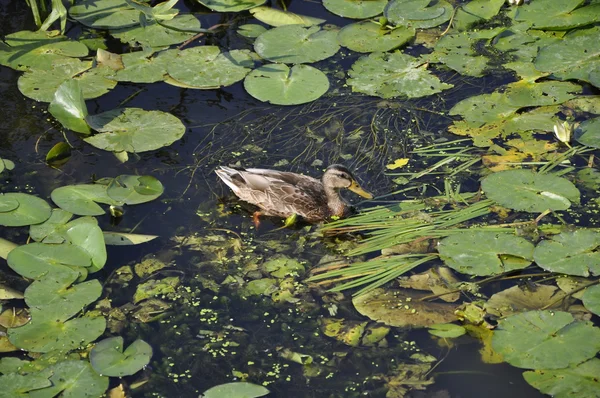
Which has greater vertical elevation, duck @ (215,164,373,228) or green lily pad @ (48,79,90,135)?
green lily pad @ (48,79,90,135)

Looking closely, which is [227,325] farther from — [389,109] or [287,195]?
[389,109]

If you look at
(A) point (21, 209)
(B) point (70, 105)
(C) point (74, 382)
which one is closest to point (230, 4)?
(B) point (70, 105)

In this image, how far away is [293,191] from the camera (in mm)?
7176

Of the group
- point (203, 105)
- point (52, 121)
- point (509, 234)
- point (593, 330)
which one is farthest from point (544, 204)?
point (52, 121)

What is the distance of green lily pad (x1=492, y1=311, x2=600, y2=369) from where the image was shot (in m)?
5.46

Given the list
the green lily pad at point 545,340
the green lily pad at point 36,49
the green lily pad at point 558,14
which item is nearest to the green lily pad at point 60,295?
the green lily pad at point 545,340

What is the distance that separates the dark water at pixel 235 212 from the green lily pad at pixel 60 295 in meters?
0.24

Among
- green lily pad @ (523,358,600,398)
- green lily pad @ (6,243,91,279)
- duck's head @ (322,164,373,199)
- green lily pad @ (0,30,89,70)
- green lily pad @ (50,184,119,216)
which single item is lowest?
green lily pad @ (6,243,91,279)

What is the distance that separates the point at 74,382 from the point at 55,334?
1.66 ft

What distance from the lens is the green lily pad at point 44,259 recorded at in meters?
6.30

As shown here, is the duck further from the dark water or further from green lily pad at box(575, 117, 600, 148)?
green lily pad at box(575, 117, 600, 148)

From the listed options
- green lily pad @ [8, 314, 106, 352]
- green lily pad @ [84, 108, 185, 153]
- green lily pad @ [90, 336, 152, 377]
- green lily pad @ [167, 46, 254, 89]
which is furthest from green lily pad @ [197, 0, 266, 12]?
green lily pad @ [90, 336, 152, 377]

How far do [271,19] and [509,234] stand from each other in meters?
4.09

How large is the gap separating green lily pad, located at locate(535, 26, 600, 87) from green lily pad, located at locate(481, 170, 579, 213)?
66.3 inches
